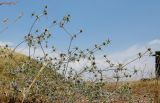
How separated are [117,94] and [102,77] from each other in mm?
484

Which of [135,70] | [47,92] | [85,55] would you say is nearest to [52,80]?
[47,92]

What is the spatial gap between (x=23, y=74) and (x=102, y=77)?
67.1 inches

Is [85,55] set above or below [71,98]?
above

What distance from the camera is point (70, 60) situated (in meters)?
9.34

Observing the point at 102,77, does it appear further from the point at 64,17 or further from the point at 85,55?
the point at 64,17

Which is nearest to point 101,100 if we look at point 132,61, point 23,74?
point 132,61

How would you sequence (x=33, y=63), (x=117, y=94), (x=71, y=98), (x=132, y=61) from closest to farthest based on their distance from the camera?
(x=132, y=61), (x=71, y=98), (x=117, y=94), (x=33, y=63)

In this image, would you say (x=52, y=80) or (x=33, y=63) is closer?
(x=52, y=80)

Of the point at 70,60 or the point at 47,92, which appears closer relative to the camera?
the point at 47,92

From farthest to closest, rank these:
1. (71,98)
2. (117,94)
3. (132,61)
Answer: (117,94), (71,98), (132,61)

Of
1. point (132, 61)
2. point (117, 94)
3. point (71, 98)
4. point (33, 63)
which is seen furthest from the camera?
point (33, 63)

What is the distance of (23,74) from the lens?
9.11 meters

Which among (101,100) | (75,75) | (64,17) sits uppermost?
(64,17)

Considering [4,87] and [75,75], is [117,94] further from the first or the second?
[4,87]
